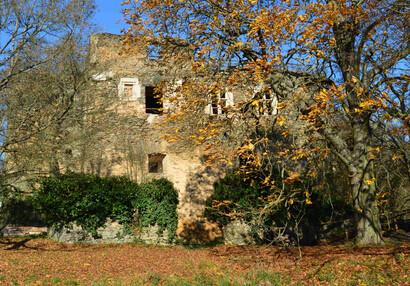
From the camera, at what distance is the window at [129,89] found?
49.0 feet

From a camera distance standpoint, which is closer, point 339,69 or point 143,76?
point 339,69

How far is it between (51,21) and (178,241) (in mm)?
8066

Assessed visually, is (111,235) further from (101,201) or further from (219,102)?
(219,102)

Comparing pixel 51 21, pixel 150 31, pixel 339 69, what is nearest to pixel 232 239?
pixel 339 69

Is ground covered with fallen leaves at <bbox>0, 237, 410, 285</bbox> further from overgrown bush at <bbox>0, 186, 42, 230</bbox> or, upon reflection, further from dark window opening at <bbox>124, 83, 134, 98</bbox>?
dark window opening at <bbox>124, 83, 134, 98</bbox>

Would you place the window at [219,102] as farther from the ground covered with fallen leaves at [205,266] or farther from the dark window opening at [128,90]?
the ground covered with fallen leaves at [205,266]

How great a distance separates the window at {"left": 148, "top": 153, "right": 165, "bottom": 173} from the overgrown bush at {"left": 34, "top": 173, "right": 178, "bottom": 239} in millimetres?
1506

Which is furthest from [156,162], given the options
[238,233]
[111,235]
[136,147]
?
[238,233]

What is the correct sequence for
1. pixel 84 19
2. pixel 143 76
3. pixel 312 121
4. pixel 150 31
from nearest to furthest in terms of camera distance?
pixel 312 121
pixel 150 31
pixel 84 19
pixel 143 76

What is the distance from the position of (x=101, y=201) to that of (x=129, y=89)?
4.87m

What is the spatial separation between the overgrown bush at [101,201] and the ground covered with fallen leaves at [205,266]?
1.02 m

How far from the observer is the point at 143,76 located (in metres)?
15.1

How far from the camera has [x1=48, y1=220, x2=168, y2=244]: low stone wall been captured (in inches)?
477

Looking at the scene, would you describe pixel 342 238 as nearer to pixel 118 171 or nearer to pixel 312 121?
pixel 312 121
